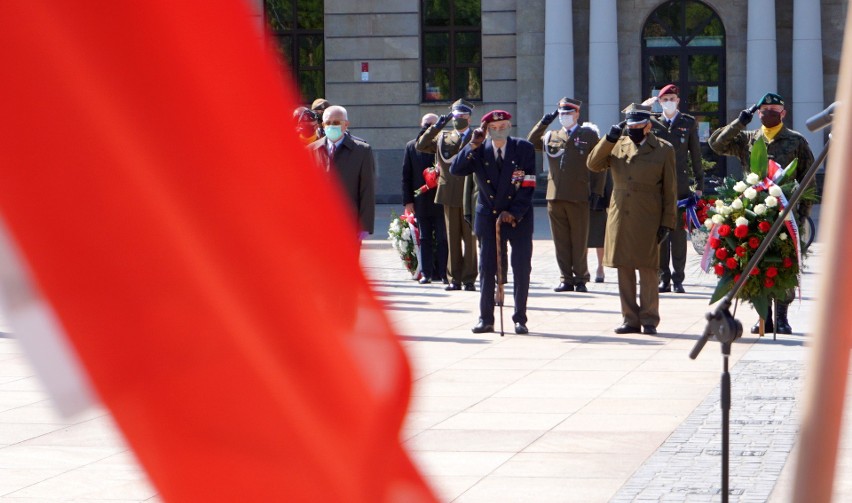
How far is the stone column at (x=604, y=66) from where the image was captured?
94.4 ft

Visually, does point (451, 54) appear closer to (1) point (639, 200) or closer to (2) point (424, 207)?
(2) point (424, 207)

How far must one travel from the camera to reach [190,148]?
2.76 feet

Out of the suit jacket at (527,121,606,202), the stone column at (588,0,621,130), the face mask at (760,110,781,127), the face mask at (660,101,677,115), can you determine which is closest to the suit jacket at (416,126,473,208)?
the suit jacket at (527,121,606,202)

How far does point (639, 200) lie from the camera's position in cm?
1084

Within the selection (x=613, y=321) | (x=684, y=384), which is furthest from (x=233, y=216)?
(x=613, y=321)

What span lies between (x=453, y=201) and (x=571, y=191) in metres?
1.24

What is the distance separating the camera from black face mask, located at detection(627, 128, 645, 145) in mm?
10891

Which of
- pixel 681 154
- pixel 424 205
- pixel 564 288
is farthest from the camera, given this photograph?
pixel 424 205

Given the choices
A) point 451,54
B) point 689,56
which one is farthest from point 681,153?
point 451,54

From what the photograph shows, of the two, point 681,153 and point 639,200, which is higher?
point 681,153

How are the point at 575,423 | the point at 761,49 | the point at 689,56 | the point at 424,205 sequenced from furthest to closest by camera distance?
1. the point at 689,56
2. the point at 761,49
3. the point at 424,205
4. the point at 575,423

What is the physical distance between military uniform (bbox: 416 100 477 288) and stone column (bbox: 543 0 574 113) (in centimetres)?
1388

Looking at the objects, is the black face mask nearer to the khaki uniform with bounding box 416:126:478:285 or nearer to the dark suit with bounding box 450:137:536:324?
the dark suit with bounding box 450:137:536:324

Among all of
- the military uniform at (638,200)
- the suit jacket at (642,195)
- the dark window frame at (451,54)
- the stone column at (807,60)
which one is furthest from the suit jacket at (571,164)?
the dark window frame at (451,54)
